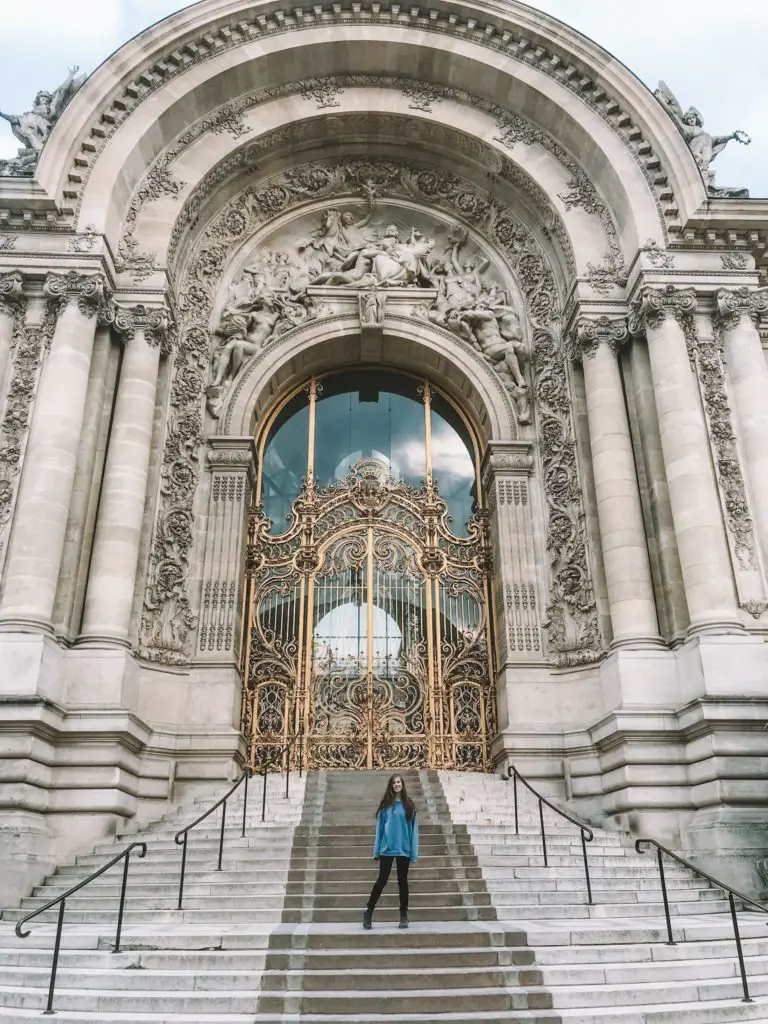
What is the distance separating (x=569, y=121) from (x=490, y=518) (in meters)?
7.63

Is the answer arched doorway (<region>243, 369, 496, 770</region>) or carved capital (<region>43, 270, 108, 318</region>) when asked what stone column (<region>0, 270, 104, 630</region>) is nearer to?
carved capital (<region>43, 270, 108, 318</region>)

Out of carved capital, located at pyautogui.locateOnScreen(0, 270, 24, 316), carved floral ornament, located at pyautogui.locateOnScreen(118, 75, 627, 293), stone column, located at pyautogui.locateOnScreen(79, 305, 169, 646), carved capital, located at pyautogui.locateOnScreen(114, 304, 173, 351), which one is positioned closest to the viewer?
stone column, located at pyautogui.locateOnScreen(79, 305, 169, 646)

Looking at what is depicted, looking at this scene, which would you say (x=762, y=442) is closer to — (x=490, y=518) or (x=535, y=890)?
(x=490, y=518)

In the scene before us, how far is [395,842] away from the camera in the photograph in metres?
7.30

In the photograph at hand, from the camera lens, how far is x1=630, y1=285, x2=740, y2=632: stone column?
39.2 feet

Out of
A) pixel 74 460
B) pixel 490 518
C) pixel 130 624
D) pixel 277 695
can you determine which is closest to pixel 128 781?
pixel 130 624

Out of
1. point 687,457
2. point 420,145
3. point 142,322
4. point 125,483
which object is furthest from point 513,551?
point 420,145

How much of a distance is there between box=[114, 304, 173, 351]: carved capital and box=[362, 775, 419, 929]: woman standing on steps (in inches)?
377

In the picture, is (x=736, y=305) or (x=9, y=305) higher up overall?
(x=736, y=305)

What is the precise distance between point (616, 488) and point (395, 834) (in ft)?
25.8

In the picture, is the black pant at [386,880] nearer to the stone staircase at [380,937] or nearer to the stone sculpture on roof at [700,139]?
the stone staircase at [380,937]

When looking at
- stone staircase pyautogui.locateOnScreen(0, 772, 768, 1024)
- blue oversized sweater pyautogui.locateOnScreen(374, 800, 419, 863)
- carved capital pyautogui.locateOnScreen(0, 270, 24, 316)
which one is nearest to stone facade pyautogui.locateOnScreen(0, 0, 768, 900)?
carved capital pyautogui.locateOnScreen(0, 270, 24, 316)

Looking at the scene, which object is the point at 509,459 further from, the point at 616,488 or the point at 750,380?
the point at 750,380

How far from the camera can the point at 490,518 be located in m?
15.8
